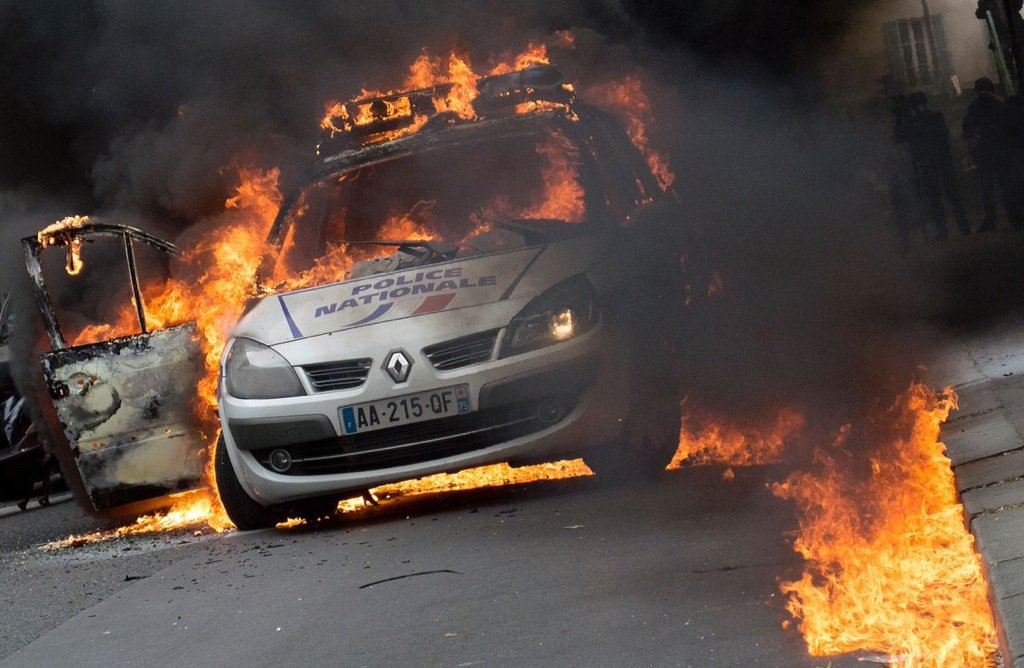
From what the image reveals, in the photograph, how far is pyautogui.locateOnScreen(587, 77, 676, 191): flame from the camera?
403 inches

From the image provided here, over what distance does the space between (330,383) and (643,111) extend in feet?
17.6

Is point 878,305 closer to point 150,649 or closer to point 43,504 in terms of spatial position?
point 43,504

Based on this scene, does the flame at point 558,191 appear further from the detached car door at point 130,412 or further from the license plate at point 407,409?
the detached car door at point 130,412

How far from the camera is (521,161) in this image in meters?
8.16

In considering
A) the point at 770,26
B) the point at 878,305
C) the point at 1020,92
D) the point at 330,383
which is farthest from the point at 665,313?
the point at 1020,92

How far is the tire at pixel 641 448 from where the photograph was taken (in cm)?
736

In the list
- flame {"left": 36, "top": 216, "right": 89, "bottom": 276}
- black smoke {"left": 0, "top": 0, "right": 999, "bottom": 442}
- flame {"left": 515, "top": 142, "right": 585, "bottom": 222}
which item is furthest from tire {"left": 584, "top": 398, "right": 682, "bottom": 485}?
flame {"left": 36, "top": 216, "right": 89, "bottom": 276}

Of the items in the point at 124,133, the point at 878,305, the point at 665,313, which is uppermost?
the point at 124,133

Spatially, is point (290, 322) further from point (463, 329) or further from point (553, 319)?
point (553, 319)

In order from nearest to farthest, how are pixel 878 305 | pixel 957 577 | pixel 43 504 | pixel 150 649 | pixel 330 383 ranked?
pixel 957 577
pixel 150 649
pixel 330 383
pixel 43 504
pixel 878 305

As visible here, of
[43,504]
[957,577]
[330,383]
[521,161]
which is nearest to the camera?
[957,577]

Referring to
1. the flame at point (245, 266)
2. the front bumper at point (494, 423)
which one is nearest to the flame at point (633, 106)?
the flame at point (245, 266)

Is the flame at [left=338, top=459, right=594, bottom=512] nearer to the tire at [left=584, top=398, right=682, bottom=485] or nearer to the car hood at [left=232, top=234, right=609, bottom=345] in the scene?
the tire at [left=584, top=398, right=682, bottom=485]

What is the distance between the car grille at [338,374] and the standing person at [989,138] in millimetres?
13510
